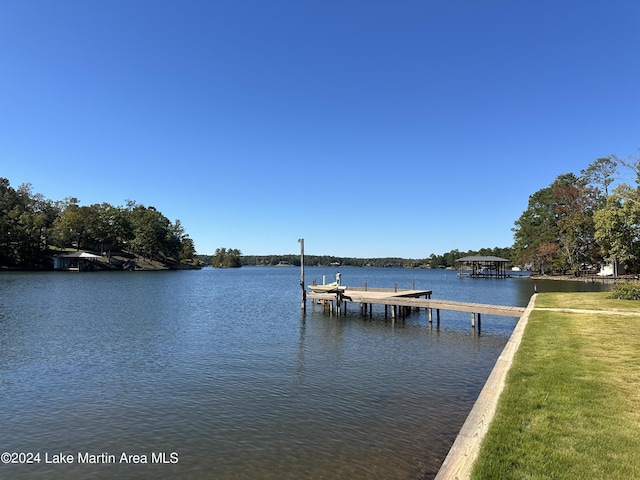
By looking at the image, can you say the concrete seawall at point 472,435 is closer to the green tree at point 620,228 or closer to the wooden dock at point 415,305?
the wooden dock at point 415,305

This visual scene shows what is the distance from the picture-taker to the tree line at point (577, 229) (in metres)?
42.6

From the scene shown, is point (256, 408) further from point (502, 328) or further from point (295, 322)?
point (502, 328)

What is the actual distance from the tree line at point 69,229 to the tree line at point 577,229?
4073 inches

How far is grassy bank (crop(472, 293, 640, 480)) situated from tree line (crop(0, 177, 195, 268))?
345 ft

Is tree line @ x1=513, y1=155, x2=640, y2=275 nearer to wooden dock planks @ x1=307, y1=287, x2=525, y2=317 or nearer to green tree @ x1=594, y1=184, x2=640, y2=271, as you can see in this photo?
green tree @ x1=594, y1=184, x2=640, y2=271

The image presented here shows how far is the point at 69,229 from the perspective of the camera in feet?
342

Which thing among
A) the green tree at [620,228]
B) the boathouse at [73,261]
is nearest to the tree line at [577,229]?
the green tree at [620,228]

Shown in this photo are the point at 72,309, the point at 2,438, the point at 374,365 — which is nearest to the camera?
the point at 2,438

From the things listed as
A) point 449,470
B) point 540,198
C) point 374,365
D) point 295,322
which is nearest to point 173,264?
point 540,198

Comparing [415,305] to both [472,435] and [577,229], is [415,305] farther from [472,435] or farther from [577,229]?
[577,229]

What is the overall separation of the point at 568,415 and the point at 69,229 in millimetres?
120371

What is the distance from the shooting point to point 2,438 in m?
8.87

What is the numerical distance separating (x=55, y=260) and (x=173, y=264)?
1841 inches

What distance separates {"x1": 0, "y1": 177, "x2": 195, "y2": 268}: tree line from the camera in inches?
3465
